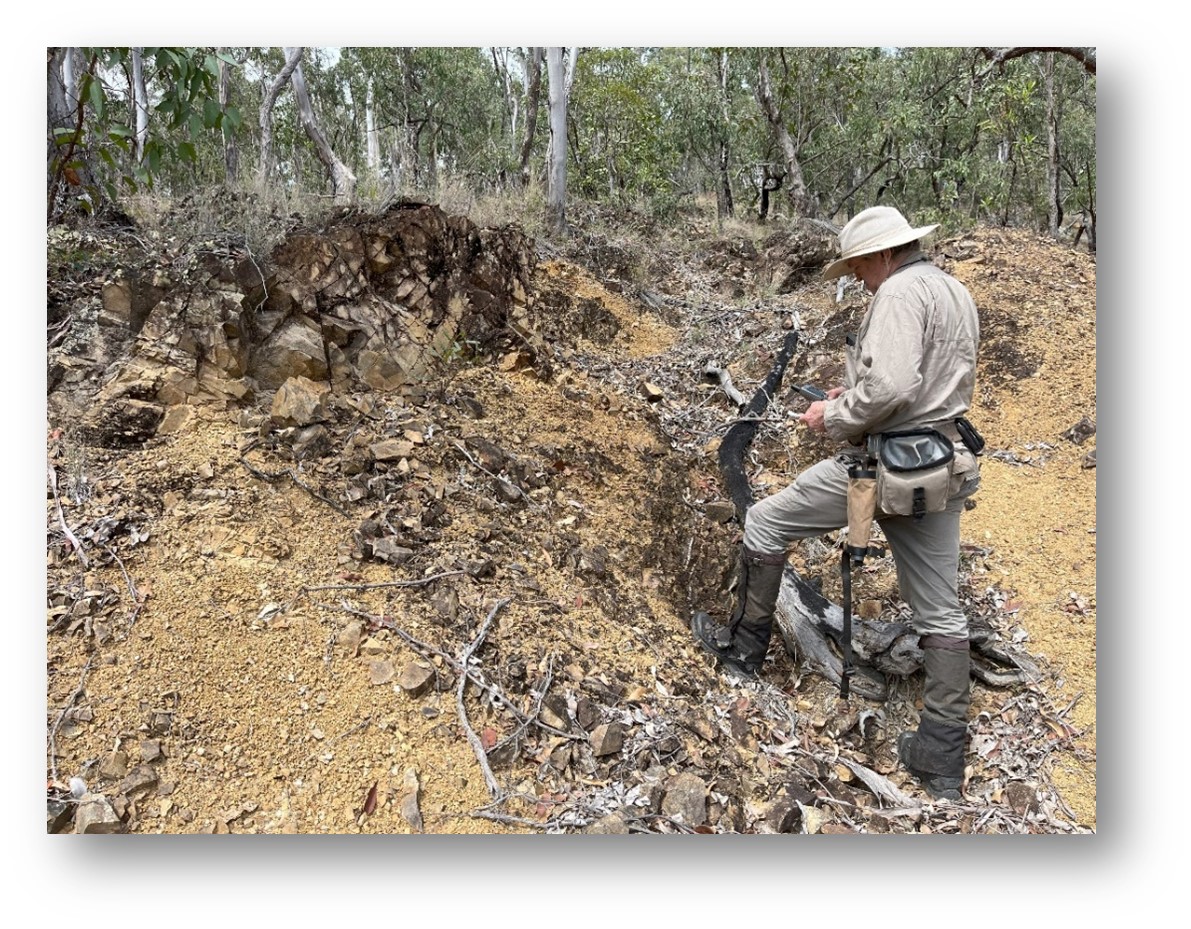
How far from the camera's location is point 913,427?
2148 millimetres

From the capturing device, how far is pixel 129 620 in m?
2.06

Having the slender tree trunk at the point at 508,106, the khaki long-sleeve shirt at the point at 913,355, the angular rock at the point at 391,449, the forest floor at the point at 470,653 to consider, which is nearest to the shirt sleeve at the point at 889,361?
the khaki long-sleeve shirt at the point at 913,355

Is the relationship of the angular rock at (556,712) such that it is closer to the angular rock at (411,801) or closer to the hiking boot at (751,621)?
the angular rock at (411,801)

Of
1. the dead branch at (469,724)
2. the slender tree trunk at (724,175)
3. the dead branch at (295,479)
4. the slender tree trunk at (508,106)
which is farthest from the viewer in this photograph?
Answer: the slender tree trunk at (724,175)

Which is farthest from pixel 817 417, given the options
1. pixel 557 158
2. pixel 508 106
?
pixel 508 106

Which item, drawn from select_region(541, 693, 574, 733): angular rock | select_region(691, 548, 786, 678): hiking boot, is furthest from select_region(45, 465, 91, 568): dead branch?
select_region(691, 548, 786, 678): hiking boot

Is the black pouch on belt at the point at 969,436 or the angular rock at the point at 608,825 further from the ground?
the black pouch on belt at the point at 969,436

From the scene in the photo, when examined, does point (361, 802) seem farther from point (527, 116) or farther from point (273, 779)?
point (527, 116)

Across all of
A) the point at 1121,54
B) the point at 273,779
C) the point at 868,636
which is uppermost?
the point at 1121,54

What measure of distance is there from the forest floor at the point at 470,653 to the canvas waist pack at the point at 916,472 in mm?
797

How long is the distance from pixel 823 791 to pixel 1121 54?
259cm

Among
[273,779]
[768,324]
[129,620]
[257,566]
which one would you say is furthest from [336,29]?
[768,324]

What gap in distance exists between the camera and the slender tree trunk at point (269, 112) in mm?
3504

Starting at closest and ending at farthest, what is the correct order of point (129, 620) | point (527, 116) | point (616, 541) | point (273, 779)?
point (273, 779) → point (129, 620) → point (616, 541) → point (527, 116)
